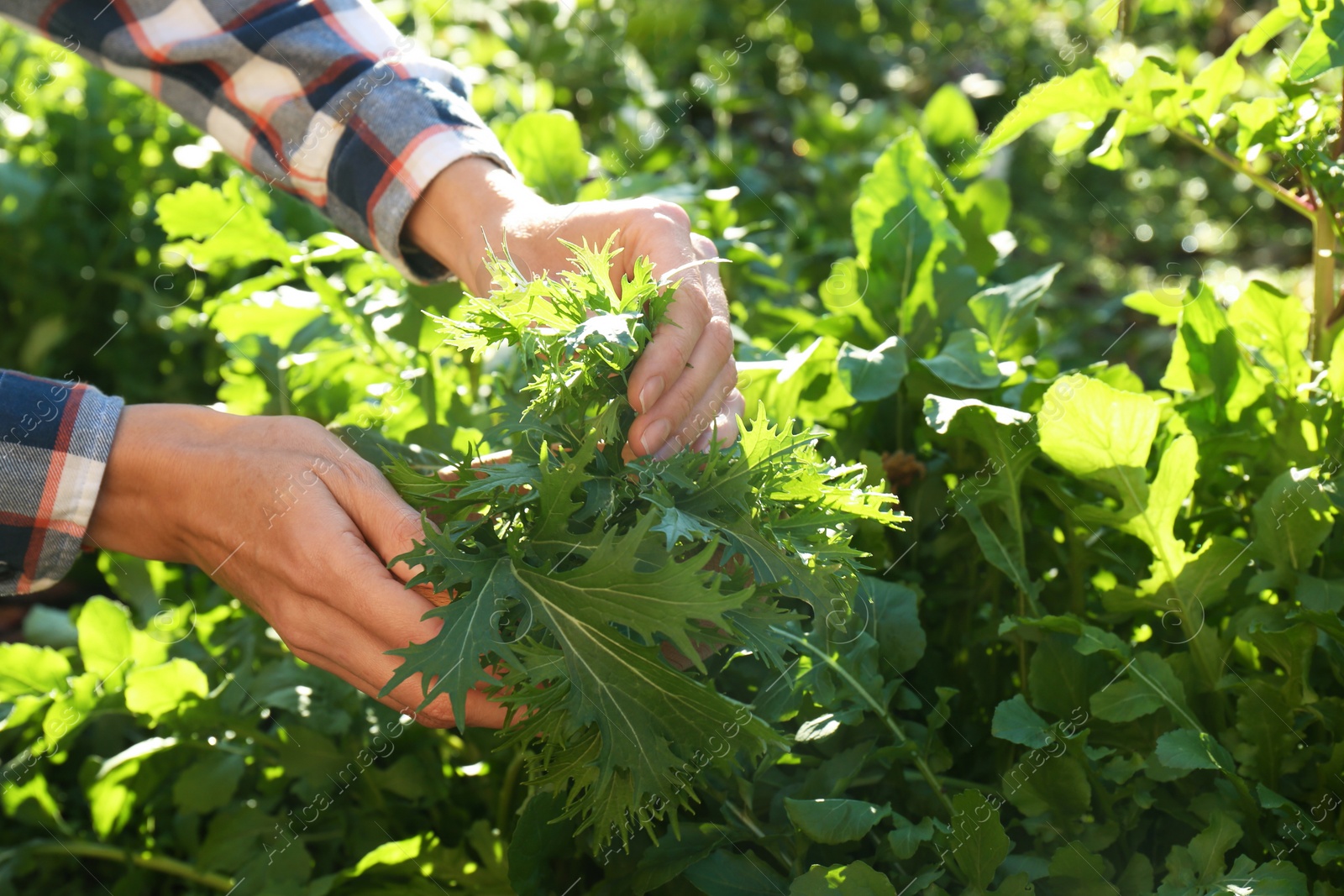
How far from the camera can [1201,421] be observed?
59.6 inches

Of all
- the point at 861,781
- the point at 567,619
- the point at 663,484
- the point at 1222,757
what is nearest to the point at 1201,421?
the point at 1222,757

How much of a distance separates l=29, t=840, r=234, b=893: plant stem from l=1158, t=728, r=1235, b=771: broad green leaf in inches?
54.6

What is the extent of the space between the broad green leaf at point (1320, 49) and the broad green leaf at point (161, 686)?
1749mm

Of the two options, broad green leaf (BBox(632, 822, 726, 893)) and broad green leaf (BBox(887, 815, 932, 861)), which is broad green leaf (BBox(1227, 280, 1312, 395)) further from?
broad green leaf (BBox(632, 822, 726, 893))

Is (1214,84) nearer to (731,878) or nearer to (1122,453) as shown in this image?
(1122,453)

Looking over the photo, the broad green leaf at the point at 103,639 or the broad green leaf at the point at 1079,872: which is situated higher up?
the broad green leaf at the point at 103,639

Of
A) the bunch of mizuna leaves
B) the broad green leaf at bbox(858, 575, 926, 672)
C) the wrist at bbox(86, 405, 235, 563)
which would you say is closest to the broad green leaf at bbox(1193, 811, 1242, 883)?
the broad green leaf at bbox(858, 575, 926, 672)

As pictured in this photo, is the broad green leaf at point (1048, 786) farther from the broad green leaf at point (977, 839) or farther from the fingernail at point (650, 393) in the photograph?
the fingernail at point (650, 393)

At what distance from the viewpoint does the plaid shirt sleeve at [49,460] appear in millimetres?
1311

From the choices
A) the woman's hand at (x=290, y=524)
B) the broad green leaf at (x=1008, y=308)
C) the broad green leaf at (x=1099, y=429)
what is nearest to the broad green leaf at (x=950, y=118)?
the broad green leaf at (x=1008, y=308)

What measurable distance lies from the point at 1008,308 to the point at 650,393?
0.80 m

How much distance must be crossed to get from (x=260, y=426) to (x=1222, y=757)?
1239 mm

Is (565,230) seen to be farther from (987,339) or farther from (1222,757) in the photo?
(1222,757)

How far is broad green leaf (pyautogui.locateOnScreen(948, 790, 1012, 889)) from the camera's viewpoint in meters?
1.13
